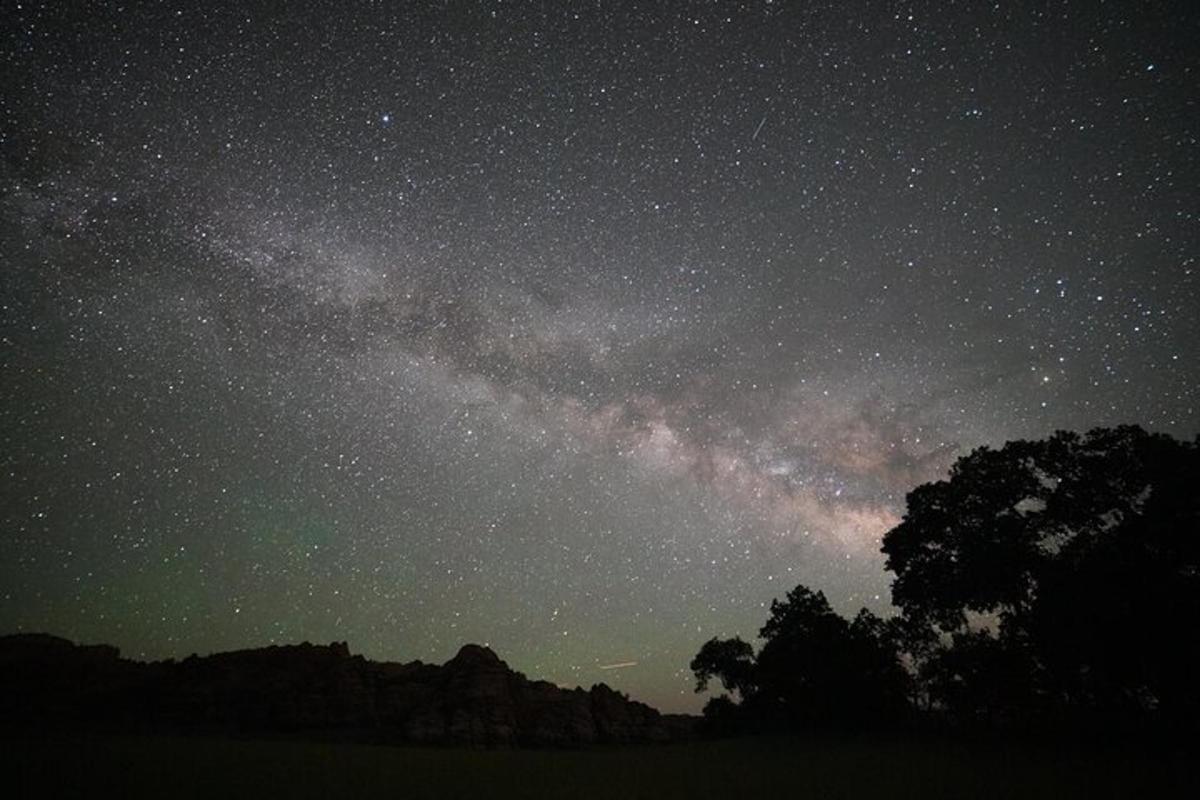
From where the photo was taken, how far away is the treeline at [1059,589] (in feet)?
61.2

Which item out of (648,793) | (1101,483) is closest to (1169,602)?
(1101,483)

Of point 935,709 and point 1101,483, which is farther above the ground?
point 1101,483

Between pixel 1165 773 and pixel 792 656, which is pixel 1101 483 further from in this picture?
pixel 792 656

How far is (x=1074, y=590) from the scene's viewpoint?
19.8m

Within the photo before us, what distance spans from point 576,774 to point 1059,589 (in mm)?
19594

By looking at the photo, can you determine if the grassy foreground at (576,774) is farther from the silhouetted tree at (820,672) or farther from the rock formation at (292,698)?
the rock formation at (292,698)

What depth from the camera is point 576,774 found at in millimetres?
17719

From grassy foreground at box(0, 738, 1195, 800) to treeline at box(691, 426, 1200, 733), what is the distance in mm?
3399

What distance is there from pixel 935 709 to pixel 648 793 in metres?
32.3

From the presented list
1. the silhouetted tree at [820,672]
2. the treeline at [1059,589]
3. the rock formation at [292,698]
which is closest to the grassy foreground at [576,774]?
the treeline at [1059,589]

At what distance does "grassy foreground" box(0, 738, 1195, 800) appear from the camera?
13.4 metres

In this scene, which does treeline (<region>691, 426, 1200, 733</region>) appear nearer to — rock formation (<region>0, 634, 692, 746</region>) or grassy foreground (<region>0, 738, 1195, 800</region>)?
grassy foreground (<region>0, 738, 1195, 800</region>)

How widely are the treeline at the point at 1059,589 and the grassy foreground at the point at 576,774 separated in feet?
11.2

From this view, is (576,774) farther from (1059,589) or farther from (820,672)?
(820,672)
